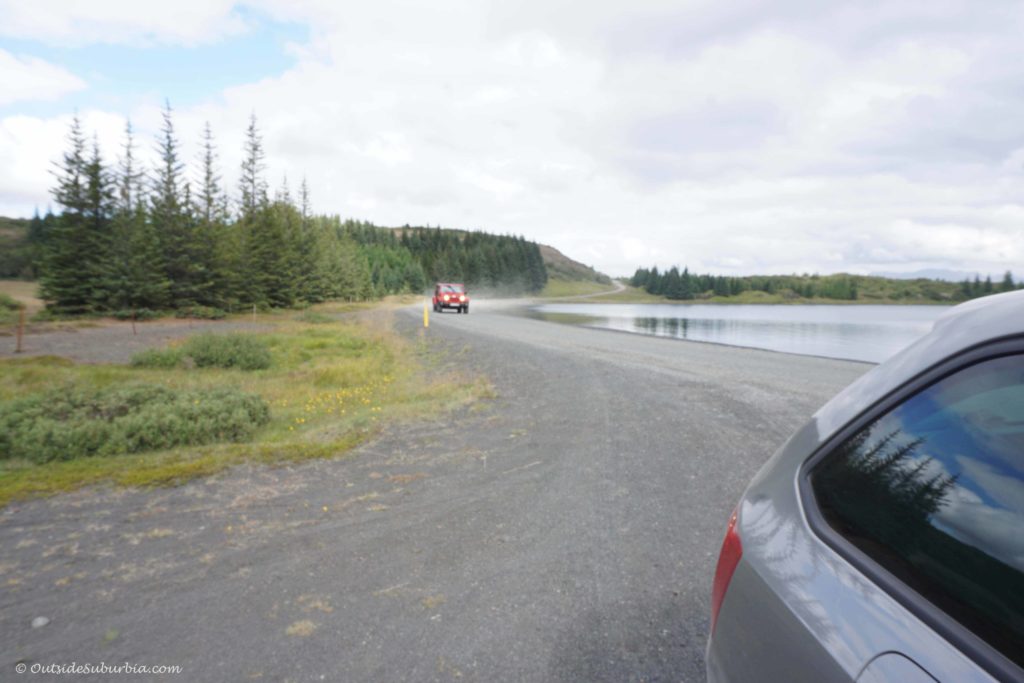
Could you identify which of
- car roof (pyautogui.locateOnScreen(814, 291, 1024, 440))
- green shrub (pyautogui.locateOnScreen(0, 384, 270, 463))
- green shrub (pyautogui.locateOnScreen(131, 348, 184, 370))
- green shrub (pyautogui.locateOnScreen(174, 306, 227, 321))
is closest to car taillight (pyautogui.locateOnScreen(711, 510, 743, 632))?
car roof (pyautogui.locateOnScreen(814, 291, 1024, 440))

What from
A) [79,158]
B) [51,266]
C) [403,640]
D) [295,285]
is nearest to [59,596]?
[403,640]

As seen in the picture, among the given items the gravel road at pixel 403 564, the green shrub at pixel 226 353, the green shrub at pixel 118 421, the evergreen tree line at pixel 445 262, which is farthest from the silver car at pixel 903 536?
the evergreen tree line at pixel 445 262

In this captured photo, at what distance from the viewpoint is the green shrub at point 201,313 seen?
3822 centimetres

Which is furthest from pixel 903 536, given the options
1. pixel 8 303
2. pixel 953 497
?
pixel 8 303

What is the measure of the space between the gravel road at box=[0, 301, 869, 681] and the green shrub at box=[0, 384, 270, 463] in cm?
176

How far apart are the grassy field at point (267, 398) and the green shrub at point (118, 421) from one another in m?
0.06

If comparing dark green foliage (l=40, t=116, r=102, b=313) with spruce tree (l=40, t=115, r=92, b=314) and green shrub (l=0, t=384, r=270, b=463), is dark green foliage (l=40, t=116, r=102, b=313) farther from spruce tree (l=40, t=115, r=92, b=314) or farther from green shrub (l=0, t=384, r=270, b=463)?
green shrub (l=0, t=384, r=270, b=463)

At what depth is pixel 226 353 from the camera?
14.9 meters

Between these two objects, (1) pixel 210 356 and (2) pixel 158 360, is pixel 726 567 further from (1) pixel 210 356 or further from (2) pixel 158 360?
(2) pixel 158 360

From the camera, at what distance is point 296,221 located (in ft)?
192

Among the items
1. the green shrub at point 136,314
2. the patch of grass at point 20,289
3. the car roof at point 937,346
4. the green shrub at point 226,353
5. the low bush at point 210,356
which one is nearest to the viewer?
the car roof at point 937,346

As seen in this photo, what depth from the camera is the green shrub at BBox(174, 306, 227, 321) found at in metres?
38.2

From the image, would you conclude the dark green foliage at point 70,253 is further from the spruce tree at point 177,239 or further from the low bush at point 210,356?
the low bush at point 210,356

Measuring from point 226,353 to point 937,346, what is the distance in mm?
16379
